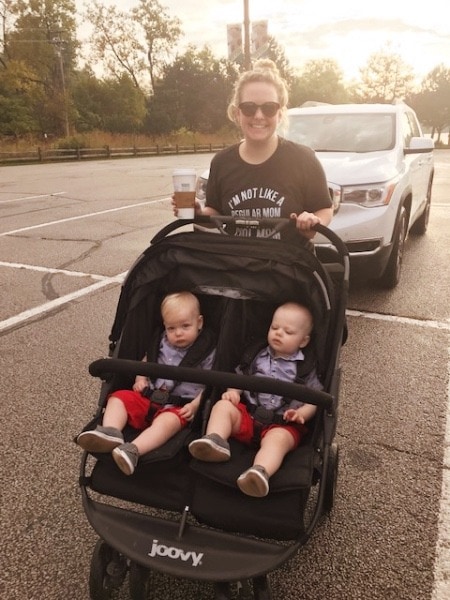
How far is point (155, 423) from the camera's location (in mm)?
2160

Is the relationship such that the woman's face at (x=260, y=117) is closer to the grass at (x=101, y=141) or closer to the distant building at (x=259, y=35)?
the distant building at (x=259, y=35)

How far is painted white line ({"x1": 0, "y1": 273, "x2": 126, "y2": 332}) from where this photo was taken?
4.87 meters

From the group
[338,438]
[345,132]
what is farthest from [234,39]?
[338,438]

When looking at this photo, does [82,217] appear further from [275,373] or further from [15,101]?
[15,101]

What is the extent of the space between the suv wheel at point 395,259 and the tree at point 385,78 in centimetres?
7604

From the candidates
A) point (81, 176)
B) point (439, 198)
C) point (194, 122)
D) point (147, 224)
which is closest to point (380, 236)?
point (147, 224)

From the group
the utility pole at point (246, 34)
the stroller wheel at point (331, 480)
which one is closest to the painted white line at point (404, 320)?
the stroller wheel at point (331, 480)

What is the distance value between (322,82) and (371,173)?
3689 inches

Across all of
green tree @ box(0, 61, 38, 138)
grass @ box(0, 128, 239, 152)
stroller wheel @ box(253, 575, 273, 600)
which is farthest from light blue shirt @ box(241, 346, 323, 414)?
green tree @ box(0, 61, 38, 138)

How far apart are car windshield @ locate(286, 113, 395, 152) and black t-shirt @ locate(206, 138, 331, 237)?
332 cm

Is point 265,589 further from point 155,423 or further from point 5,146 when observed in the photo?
point 5,146

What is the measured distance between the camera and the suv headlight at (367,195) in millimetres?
5004

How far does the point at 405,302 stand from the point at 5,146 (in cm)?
3103

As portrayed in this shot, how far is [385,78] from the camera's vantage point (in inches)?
2960
